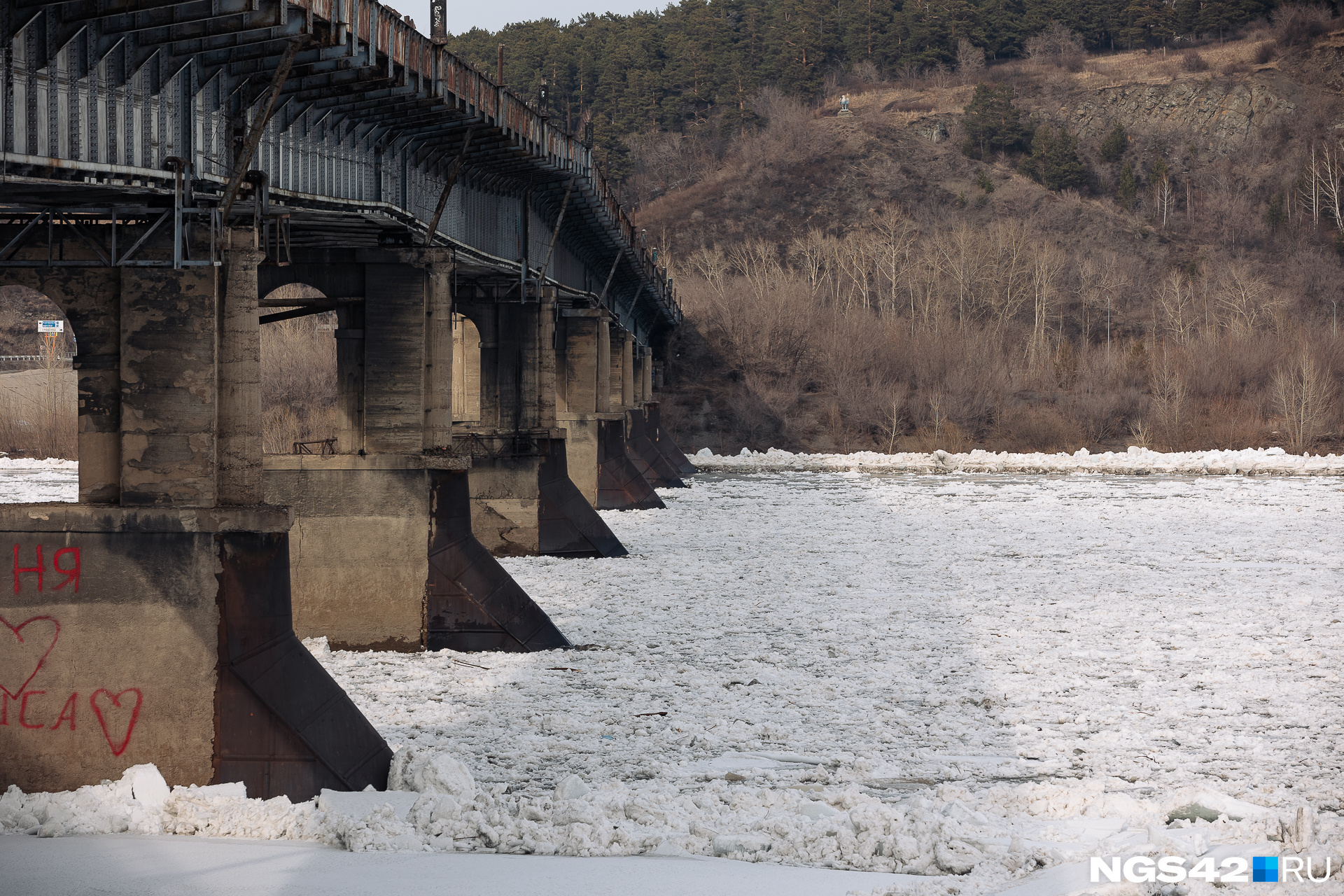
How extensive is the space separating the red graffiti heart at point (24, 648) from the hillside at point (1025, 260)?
6544 cm

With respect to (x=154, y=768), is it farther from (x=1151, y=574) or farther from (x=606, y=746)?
(x=1151, y=574)

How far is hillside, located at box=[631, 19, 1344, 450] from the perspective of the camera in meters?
78.9

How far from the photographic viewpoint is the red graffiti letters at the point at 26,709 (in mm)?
11289

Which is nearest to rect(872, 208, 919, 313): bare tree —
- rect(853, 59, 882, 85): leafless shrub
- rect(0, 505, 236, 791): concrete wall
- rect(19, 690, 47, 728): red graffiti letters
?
rect(853, 59, 882, 85): leafless shrub

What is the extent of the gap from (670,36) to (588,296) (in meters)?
156

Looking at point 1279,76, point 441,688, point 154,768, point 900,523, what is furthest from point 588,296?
point 1279,76

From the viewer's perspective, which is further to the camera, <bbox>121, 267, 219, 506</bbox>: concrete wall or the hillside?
the hillside

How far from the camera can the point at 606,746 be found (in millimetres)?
13797

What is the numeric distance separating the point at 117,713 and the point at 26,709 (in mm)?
793

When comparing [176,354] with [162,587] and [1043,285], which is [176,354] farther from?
[1043,285]

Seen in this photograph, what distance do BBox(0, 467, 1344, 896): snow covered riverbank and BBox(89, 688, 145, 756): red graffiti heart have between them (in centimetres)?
45

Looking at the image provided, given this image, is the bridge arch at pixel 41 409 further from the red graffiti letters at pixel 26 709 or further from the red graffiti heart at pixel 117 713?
the red graffiti heart at pixel 117 713

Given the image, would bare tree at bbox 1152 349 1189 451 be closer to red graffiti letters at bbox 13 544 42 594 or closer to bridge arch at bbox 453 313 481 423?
bridge arch at bbox 453 313 481 423

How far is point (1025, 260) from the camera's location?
112 meters
